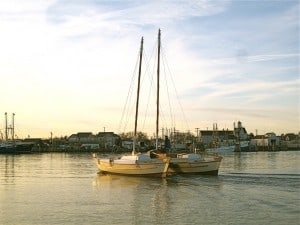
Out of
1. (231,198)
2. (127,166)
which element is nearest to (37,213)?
(231,198)

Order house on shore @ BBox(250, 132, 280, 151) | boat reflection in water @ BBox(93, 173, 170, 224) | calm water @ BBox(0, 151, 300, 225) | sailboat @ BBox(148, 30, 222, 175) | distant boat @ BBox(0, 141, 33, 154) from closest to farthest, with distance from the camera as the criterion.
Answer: calm water @ BBox(0, 151, 300, 225)
boat reflection in water @ BBox(93, 173, 170, 224)
sailboat @ BBox(148, 30, 222, 175)
distant boat @ BBox(0, 141, 33, 154)
house on shore @ BBox(250, 132, 280, 151)

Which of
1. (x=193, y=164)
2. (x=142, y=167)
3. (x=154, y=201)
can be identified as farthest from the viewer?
(x=193, y=164)

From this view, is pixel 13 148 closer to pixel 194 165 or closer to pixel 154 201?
pixel 194 165

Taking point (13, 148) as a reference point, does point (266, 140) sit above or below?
above

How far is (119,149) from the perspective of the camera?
156000 millimetres

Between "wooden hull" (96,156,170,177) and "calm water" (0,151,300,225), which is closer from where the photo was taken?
"calm water" (0,151,300,225)

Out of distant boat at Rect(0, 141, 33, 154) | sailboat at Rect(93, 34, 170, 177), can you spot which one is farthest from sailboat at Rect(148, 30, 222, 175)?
distant boat at Rect(0, 141, 33, 154)

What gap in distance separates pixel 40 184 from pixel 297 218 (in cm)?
2383

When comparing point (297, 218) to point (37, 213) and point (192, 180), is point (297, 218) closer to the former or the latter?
point (37, 213)

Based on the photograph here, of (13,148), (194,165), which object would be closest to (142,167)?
(194,165)

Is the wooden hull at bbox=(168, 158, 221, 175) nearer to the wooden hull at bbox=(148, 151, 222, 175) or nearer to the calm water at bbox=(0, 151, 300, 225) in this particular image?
the wooden hull at bbox=(148, 151, 222, 175)

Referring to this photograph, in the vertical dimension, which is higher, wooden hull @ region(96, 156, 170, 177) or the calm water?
wooden hull @ region(96, 156, 170, 177)

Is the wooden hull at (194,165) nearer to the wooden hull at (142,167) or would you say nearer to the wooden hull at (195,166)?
the wooden hull at (195,166)

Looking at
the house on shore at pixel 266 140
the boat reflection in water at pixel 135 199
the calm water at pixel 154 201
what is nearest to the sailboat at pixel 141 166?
the boat reflection in water at pixel 135 199
